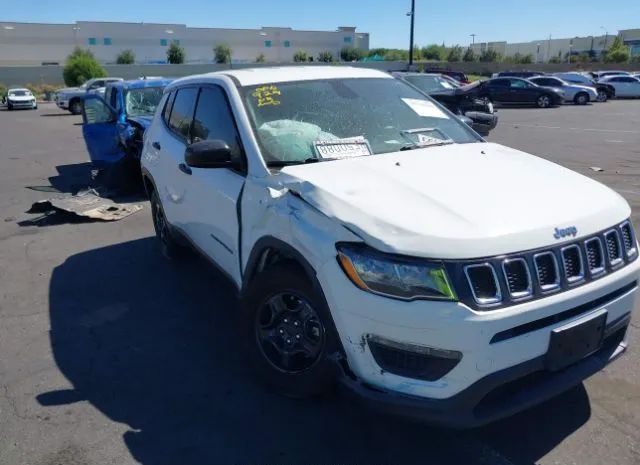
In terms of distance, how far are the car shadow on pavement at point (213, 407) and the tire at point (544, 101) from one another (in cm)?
2676

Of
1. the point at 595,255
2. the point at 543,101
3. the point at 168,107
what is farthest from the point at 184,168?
the point at 543,101

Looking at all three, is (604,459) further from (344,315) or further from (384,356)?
(344,315)

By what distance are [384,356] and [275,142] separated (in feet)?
5.19

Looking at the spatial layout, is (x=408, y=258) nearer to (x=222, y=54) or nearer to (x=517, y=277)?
(x=517, y=277)

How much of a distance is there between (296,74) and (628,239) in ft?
7.96

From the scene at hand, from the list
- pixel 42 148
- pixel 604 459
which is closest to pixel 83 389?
pixel 604 459

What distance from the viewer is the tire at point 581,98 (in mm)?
28891

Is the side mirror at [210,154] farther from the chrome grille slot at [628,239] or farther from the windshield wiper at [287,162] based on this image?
the chrome grille slot at [628,239]

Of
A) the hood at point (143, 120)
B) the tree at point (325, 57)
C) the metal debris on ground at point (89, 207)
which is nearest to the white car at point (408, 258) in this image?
the metal debris on ground at point (89, 207)

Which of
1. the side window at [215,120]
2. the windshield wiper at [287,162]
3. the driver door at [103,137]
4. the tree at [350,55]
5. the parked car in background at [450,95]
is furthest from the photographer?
the tree at [350,55]

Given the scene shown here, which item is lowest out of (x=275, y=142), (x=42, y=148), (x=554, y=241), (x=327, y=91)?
(x=42, y=148)

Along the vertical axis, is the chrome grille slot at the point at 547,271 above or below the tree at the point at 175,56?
below

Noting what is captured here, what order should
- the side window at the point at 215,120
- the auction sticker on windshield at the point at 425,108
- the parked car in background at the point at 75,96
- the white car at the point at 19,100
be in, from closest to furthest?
the side window at the point at 215,120 → the auction sticker on windshield at the point at 425,108 → the parked car in background at the point at 75,96 → the white car at the point at 19,100

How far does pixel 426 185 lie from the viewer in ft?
9.25
